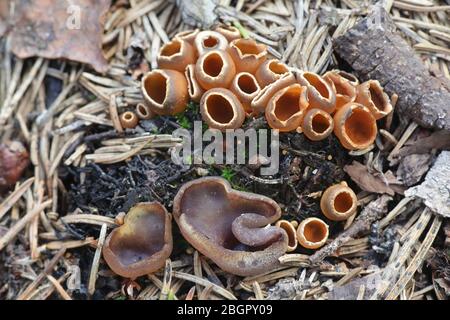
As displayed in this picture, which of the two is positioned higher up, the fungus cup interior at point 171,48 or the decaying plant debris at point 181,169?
the fungus cup interior at point 171,48

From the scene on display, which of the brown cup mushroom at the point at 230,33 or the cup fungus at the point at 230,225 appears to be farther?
the brown cup mushroom at the point at 230,33

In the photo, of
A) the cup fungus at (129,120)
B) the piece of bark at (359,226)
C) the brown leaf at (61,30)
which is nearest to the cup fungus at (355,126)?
the piece of bark at (359,226)

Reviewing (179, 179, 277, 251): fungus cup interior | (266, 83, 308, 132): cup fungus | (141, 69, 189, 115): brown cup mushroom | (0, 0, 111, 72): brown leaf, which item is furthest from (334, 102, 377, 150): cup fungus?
(0, 0, 111, 72): brown leaf

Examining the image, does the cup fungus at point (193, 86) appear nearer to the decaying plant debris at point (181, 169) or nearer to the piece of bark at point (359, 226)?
the decaying plant debris at point (181, 169)

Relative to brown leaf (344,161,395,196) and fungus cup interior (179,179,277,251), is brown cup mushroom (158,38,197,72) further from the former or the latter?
brown leaf (344,161,395,196)

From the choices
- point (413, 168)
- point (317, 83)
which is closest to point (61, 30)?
point (317, 83)

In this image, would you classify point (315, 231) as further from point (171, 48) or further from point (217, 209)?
point (171, 48)
